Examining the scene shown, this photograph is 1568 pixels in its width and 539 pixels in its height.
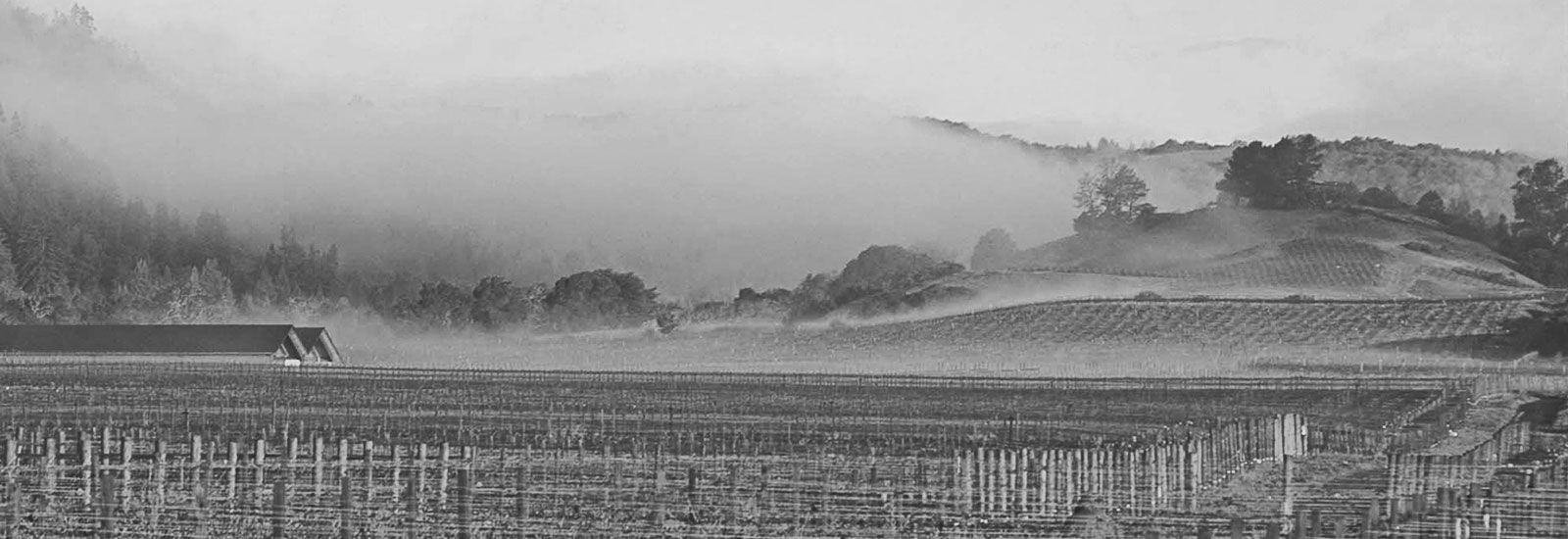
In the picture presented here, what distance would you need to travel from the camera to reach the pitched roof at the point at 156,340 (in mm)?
98938

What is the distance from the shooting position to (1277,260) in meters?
170

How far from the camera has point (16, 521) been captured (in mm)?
32031

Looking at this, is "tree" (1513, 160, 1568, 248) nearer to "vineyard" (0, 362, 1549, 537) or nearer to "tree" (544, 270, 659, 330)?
"tree" (544, 270, 659, 330)

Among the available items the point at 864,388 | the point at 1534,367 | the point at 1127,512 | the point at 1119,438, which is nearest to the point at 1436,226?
the point at 1534,367

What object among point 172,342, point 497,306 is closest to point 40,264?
point 497,306

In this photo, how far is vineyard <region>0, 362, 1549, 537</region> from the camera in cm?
3475

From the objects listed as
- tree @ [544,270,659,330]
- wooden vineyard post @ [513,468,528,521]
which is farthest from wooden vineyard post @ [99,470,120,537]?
tree @ [544,270,659,330]

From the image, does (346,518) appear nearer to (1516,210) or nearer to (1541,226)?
(1541,226)

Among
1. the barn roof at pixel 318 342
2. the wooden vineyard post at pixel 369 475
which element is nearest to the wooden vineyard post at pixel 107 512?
the wooden vineyard post at pixel 369 475

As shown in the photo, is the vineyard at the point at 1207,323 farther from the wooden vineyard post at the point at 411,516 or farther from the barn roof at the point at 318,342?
the wooden vineyard post at the point at 411,516

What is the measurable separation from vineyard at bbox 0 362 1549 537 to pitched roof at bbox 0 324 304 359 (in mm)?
12056

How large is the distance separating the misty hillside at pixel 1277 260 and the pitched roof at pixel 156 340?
53624 millimetres

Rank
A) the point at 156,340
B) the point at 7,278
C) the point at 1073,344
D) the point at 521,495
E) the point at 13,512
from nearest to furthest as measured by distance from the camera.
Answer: the point at 13,512 < the point at 521,495 < the point at 156,340 < the point at 1073,344 < the point at 7,278

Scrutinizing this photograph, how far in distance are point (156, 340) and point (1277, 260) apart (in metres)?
85.6
